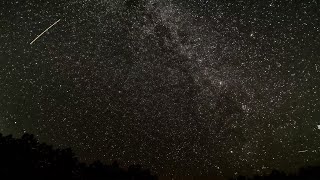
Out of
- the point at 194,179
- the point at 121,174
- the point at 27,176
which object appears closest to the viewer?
the point at 27,176

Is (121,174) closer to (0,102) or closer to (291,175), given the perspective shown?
(291,175)

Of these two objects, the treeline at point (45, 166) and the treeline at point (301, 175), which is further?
the treeline at point (301, 175)

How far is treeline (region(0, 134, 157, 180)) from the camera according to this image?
345cm

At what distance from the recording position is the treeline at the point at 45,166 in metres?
3.45

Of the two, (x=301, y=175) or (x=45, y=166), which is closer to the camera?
(x=45, y=166)

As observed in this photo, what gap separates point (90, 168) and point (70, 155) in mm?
243

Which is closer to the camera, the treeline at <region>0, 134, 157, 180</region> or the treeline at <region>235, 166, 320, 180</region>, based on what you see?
the treeline at <region>0, 134, 157, 180</region>

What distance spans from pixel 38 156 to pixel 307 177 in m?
2.66

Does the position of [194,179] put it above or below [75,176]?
below

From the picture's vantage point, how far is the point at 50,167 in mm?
3588

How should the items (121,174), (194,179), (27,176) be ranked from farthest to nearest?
(194,179), (121,174), (27,176)

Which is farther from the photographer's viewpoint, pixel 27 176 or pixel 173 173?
pixel 173 173

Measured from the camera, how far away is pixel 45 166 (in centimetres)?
358

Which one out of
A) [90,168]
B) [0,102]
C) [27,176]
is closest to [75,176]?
[90,168]
